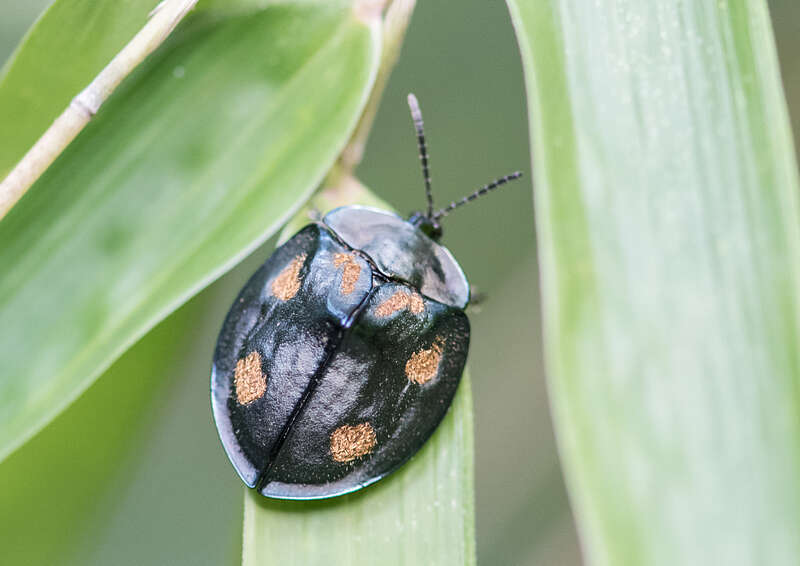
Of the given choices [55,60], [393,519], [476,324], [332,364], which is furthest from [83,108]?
[476,324]

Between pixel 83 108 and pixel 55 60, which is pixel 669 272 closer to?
pixel 83 108

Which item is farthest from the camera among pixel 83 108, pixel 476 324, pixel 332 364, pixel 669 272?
pixel 476 324

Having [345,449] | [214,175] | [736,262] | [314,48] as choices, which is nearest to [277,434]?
[345,449]

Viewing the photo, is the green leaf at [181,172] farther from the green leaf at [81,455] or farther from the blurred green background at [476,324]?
the blurred green background at [476,324]

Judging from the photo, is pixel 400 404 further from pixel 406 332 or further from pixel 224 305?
pixel 224 305

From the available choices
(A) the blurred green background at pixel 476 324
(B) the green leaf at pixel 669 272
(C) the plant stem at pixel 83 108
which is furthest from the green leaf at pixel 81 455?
(B) the green leaf at pixel 669 272

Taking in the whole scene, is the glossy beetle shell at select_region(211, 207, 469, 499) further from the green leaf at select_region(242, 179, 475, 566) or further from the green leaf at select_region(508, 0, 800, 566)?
the green leaf at select_region(508, 0, 800, 566)

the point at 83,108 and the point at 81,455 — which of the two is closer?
the point at 83,108
